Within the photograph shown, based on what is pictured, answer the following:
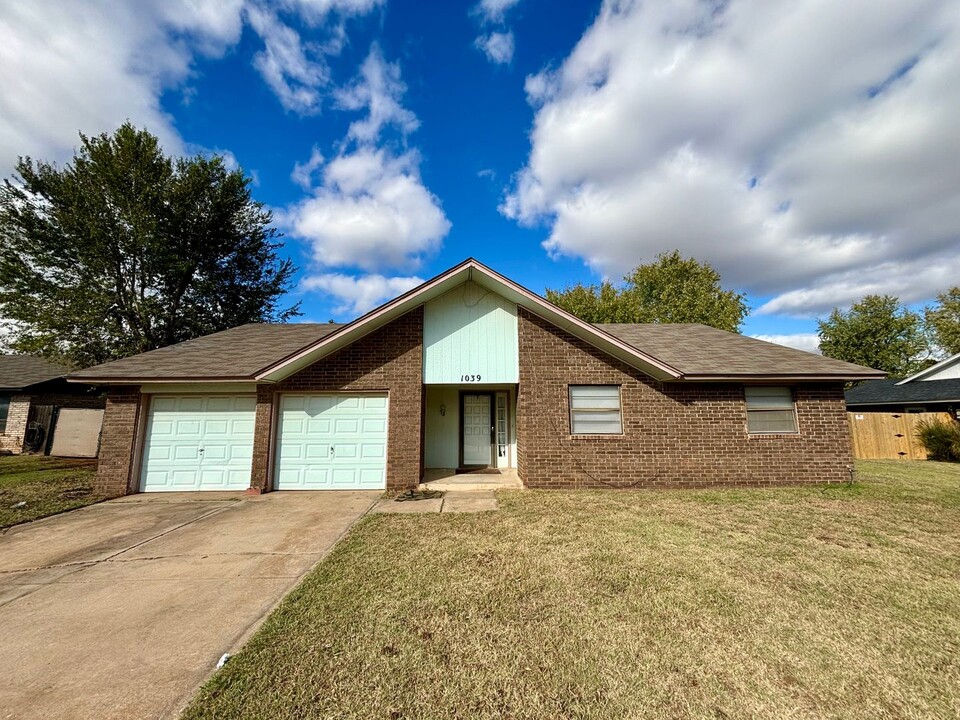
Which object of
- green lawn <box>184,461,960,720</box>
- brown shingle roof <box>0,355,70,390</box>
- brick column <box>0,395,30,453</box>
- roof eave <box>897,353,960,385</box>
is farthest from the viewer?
roof eave <box>897,353,960,385</box>

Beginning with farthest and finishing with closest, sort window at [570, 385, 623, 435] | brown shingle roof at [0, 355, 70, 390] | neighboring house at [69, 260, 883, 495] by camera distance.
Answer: brown shingle roof at [0, 355, 70, 390], window at [570, 385, 623, 435], neighboring house at [69, 260, 883, 495]

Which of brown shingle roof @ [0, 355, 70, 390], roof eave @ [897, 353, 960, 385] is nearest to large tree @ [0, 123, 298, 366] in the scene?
brown shingle roof @ [0, 355, 70, 390]

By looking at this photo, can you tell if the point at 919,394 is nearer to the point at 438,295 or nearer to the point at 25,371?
the point at 438,295

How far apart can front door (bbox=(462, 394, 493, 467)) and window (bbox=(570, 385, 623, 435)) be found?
3.30m

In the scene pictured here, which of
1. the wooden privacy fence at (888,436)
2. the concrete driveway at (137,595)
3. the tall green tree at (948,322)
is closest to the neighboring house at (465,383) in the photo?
the concrete driveway at (137,595)

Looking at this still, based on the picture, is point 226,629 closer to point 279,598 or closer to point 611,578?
point 279,598

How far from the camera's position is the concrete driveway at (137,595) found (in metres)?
2.87

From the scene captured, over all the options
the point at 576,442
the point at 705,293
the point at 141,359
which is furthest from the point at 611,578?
the point at 705,293

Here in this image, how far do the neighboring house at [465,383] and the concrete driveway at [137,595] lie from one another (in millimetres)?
1759

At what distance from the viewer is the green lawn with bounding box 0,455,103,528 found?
25.2ft

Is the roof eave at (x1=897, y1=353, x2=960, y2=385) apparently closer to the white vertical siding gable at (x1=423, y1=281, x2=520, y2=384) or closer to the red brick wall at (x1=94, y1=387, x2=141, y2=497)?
the white vertical siding gable at (x1=423, y1=281, x2=520, y2=384)

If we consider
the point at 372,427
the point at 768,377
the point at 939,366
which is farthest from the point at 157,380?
the point at 939,366

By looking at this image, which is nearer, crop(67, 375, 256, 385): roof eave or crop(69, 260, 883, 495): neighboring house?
crop(67, 375, 256, 385): roof eave

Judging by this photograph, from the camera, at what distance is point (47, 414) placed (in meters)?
17.5
